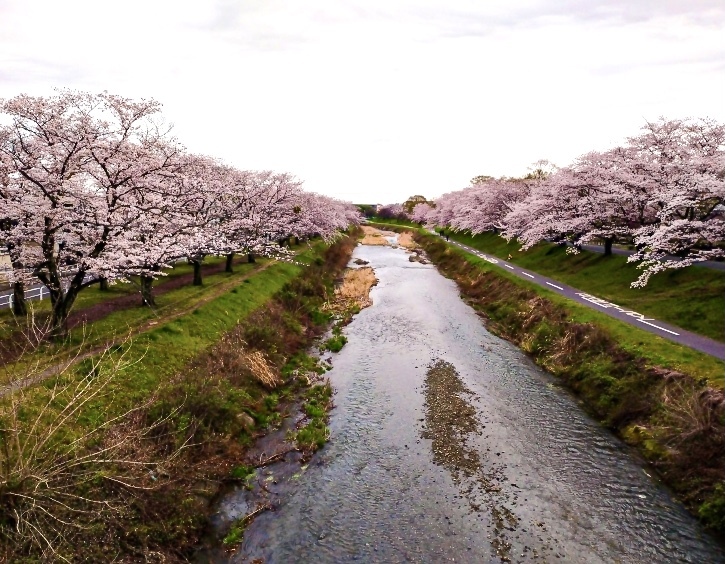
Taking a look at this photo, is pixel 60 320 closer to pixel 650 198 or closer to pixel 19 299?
pixel 19 299

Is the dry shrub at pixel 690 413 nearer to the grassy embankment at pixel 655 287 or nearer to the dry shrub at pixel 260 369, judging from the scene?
the grassy embankment at pixel 655 287

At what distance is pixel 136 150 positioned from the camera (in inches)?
889

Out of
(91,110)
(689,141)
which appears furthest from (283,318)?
(689,141)

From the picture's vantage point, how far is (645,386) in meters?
20.9

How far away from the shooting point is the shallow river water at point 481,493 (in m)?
13.6

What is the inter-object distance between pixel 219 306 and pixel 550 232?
141 ft

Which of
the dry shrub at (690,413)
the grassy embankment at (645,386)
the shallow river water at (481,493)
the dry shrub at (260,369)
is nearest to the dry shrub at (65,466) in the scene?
the shallow river water at (481,493)

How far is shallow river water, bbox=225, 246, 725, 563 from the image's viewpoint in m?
13.6

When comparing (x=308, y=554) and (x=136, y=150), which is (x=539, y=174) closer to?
(x=136, y=150)

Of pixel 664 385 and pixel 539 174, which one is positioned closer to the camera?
pixel 664 385

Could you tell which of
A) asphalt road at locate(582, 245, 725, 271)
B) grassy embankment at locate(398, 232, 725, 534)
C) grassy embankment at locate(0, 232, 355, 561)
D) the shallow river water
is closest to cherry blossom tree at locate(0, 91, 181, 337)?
grassy embankment at locate(0, 232, 355, 561)

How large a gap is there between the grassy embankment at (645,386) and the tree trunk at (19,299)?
31707mm

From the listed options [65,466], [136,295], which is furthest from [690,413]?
[136,295]

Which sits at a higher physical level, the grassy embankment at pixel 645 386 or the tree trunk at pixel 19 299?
the grassy embankment at pixel 645 386
